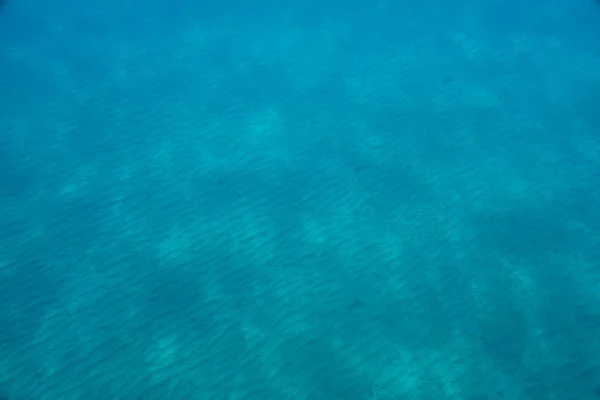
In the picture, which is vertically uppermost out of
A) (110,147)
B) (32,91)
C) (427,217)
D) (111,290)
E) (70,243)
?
(32,91)

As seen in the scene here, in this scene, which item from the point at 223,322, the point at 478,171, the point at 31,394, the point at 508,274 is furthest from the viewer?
the point at 478,171

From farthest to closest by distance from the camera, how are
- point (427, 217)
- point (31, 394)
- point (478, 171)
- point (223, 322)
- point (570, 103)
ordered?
point (570, 103) < point (478, 171) < point (427, 217) < point (223, 322) < point (31, 394)

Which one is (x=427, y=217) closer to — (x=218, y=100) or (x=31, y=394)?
(x=218, y=100)

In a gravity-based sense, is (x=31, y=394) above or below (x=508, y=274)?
above

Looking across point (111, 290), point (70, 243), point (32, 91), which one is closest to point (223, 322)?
point (111, 290)

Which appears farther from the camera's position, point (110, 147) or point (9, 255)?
point (110, 147)

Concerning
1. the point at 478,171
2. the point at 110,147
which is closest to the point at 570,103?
the point at 478,171
